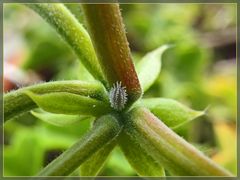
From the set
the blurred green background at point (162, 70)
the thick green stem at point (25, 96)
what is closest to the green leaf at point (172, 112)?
the thick green stem at point (25, 96)

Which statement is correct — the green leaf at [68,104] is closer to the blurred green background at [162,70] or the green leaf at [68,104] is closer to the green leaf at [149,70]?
the green leaf at [149,70]

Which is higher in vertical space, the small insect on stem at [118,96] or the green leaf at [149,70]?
the small insect on stem at [118,96]

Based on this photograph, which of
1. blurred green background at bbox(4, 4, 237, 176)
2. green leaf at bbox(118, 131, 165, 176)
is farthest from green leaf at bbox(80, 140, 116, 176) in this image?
blurred green background at bbox(4, 4, 237, 176)

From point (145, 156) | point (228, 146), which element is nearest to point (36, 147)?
point (228, 146)

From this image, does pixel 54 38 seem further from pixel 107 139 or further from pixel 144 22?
pixel 107 139

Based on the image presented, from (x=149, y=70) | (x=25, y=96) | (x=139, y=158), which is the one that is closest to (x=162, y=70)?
(x=149, y=70)

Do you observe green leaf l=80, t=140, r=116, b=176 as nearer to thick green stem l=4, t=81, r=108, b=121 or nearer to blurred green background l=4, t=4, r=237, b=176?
thick green stem l=4, t=81, r=108, b=121
